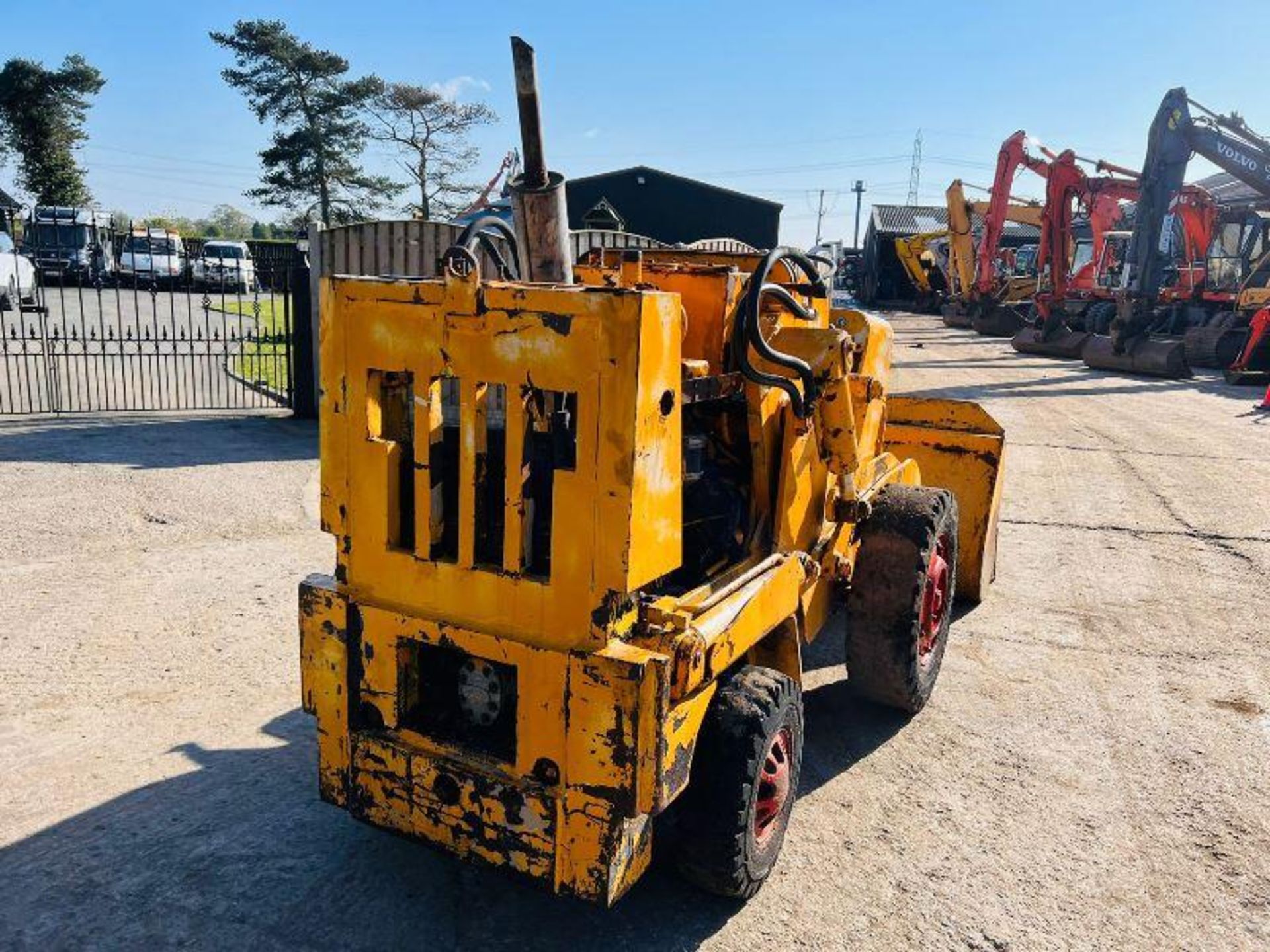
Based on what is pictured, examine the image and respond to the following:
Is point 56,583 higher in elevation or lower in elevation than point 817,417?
lower

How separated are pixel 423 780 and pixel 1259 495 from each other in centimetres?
917

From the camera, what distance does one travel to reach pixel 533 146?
289 centimetres

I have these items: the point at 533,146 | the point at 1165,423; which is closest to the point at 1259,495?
the point at 1165,423

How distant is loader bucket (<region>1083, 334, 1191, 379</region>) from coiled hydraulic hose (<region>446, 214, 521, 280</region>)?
18.2 metres

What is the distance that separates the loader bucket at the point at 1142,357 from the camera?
1872 centimetres

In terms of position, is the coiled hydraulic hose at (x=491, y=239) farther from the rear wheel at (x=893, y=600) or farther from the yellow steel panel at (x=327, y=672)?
the rear wheel at (x=893, y=600)

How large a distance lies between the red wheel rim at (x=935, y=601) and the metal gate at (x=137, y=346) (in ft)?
25.4

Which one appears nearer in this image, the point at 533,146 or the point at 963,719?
the point at 533,146

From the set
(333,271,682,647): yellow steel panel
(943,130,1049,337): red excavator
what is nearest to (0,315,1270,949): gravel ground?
(333,271,682,647): yellow steel panel

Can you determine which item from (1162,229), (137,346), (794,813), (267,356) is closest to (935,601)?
(794,813)

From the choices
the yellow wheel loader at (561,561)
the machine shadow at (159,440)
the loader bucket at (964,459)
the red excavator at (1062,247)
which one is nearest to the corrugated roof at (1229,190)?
the red excavator at (1062,247)

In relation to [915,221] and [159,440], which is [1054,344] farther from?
[915,221]

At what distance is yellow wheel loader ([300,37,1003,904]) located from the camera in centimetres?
261

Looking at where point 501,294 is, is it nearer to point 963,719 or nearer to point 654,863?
point 654,863
